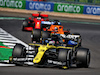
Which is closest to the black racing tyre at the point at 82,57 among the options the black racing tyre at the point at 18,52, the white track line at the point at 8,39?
the black racing tyre at the point at 18,52

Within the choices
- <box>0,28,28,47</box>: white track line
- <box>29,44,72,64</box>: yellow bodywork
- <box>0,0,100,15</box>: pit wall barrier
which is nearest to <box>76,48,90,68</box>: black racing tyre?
<box>29,44,72,64</box>: yellow bodywork

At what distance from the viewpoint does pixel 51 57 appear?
1154 centimetres

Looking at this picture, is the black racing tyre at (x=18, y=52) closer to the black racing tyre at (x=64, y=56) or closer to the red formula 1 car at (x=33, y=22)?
the black racing tyre at (x=64, y=56)

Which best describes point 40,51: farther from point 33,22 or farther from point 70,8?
point 70,8

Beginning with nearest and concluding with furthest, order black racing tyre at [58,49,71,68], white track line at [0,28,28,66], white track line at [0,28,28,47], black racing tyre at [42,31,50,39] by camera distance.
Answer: black racing tyre at [58,49,71,68]
black racing tyre at [42,31,50,39]
white track line at [0,28,28,66]
white track line at [0,28,28,47]

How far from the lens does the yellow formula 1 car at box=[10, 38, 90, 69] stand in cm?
1102

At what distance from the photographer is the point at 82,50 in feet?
38.3

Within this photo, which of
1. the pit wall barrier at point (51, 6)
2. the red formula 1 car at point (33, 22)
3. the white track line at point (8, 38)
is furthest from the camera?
the pit wall barrier at point (51, 6)

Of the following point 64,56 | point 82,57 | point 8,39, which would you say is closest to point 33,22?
point 8,39

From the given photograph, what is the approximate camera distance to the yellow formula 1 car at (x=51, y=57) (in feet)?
36.1

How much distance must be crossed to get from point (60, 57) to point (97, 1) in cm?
3201

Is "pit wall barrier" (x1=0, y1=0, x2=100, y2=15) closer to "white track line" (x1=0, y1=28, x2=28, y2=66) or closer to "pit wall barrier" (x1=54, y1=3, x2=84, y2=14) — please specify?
"pit wall barrier" (x1=54, y1=3, x2=84, y2=14)

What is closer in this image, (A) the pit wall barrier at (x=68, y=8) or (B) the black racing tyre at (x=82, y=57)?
(B) the black racing tyre at (x=82, y=57)

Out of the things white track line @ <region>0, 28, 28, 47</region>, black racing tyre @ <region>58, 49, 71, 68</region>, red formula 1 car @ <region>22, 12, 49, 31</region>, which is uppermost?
black racing tyre @ <region>58, 49, 71, 68</region>
